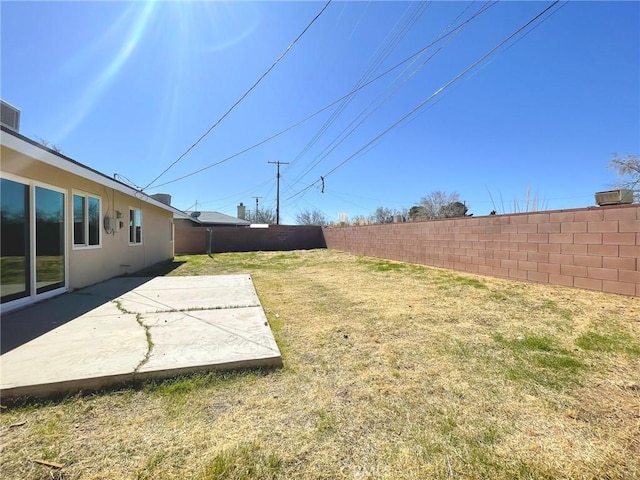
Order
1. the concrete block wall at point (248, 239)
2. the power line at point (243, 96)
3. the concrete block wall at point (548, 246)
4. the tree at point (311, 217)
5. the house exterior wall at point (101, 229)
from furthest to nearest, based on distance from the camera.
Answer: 1. the tree at point (311, 217)
2. the concrete block wall at point (248, 239)
3. the power line at point (243, 96)
4. the concrete block wall at point (548, 246)
5. the house exterior wall at point (101, 229)

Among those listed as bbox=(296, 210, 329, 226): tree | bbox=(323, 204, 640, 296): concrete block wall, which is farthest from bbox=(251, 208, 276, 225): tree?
bbox=(323, 204, 640, 296): concrete block wall

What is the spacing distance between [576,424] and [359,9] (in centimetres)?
841

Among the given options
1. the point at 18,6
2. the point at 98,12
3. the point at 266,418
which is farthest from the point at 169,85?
the point at 266,418

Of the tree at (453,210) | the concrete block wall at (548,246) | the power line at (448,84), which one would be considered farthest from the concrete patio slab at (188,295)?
the tree at (453,210)

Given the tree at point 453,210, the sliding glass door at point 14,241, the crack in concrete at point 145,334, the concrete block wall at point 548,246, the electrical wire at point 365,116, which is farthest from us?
the tree at point 453,210

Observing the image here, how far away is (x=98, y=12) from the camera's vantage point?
236 inches

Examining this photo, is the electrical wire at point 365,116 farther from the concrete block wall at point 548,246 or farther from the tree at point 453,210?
the tree at point 453,210

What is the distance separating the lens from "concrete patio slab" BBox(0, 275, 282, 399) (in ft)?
7.24

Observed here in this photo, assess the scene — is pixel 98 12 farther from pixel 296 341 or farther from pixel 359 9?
pixel 296 341

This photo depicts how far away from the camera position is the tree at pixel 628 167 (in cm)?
1070

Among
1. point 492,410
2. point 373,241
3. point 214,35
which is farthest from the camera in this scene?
point 373,241

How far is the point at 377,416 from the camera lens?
1.90 metres

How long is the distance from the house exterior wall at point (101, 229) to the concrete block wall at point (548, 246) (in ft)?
27.9

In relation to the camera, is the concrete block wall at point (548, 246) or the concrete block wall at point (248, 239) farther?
the concrete block wall at point (248, 239)
